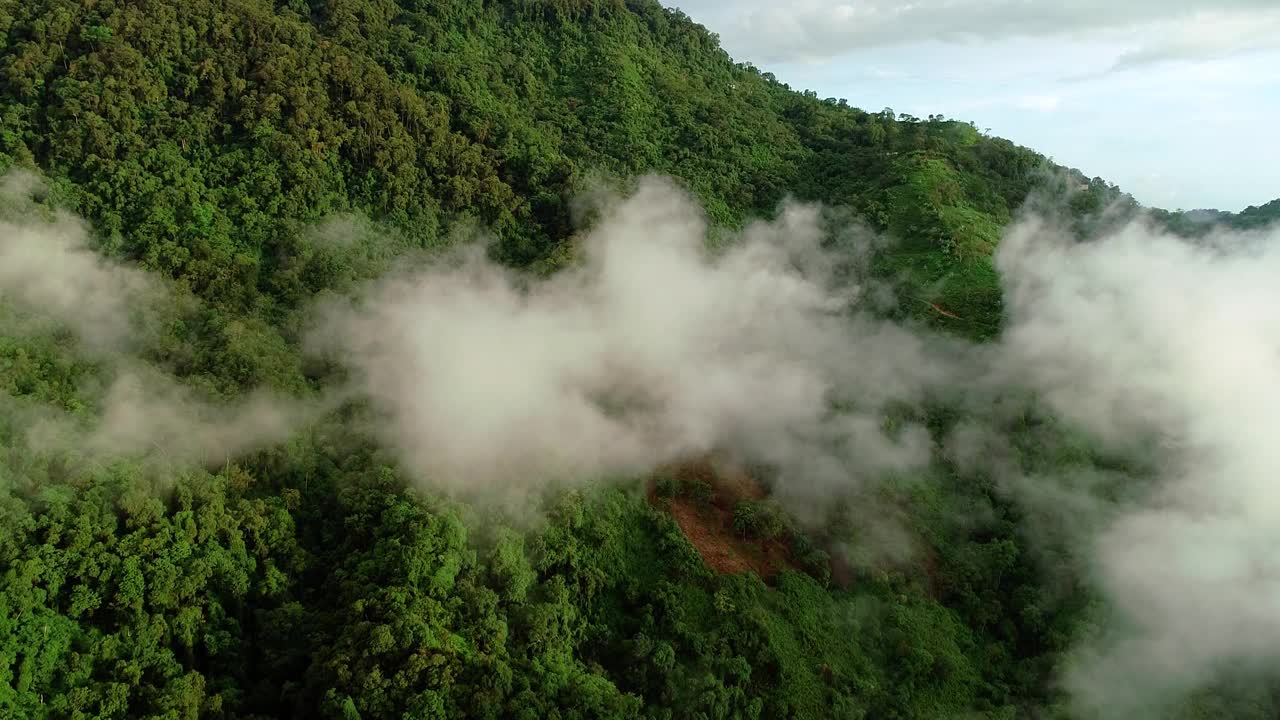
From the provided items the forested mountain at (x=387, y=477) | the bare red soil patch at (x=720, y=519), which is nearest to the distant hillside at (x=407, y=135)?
the forested mountain at (x=387, y=477)

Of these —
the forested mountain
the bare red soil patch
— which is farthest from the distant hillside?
the bare red soil patch

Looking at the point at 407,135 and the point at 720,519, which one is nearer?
the point at 720,519

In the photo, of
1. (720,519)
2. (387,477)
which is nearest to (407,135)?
(387,477)

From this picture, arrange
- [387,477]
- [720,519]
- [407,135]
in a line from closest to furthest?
[387,477] < [720,519] < [407,135]

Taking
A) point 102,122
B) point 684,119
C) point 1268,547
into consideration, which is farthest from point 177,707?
point 684,119

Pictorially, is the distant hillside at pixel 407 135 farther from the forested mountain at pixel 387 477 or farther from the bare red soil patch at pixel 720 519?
the bare red soil patch at pixel 720 519

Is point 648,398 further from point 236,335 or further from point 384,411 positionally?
point 236,335

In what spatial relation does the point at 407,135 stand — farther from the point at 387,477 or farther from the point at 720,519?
the point at 720,519

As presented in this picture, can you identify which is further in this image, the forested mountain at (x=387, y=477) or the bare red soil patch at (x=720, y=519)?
the bare red soil patch at (x=720, y=519)
